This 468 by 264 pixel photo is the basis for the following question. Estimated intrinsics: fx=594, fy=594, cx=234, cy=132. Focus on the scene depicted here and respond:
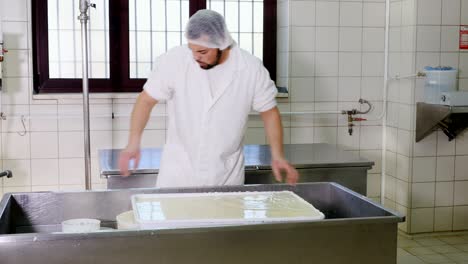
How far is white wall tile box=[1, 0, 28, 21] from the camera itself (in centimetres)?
381

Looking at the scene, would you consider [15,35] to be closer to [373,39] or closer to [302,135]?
[302,135]

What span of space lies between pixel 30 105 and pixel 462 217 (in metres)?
3.15

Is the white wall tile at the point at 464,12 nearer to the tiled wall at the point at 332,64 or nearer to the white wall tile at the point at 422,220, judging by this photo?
the tiled wall at the point at 332,64

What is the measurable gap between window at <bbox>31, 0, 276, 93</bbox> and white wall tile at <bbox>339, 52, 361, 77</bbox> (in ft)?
1.81

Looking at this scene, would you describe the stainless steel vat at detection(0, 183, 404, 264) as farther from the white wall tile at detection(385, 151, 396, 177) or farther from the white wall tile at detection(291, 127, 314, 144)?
the white wall tile at detection(385, 151, 396, 177)

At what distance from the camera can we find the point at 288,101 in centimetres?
431

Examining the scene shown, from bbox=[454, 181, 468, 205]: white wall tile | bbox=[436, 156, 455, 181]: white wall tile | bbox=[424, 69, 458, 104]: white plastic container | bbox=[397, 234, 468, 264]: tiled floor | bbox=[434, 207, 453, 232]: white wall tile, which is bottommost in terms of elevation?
bbox=[397, 234, 468, 264]: tiled floor

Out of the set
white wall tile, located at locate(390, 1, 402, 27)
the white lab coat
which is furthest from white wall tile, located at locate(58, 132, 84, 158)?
white wall tile, located at locate(390, 1, 402, 27)

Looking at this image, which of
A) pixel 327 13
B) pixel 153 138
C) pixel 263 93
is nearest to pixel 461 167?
pixel 327 13

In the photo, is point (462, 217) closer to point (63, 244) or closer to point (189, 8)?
point (189, 8)

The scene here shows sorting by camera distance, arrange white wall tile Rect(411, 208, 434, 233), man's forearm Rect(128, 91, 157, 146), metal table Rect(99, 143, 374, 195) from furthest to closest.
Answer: white wall tile Rect(411, 208, 434, 233)
metal table Rect(99, 143, 374, 195)
man's forearm Rect(128, 91, 157, 146)

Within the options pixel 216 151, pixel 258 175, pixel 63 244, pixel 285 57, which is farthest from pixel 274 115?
pixel 285 57

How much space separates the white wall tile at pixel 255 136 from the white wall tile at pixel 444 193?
130 cm

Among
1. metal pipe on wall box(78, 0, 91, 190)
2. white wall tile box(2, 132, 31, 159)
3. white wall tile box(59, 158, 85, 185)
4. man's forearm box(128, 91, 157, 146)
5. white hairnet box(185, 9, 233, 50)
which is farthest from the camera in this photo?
white wall tile box(59, 158, 85, 185)
